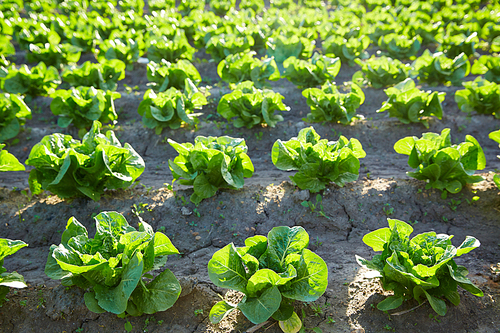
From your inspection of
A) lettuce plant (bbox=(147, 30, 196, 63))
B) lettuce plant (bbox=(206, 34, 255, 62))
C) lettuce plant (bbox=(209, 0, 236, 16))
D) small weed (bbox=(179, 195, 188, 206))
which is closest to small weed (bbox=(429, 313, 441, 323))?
small weed (bbox=(179, 195, 188, 206))

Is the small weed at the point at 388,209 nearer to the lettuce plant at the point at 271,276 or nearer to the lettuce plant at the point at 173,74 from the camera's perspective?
the lettuce plant at the point at 271,276

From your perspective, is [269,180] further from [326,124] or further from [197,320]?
[197,320]

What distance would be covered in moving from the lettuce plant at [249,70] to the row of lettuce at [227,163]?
2951 millimetres

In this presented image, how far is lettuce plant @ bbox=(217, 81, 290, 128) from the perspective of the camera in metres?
6.15

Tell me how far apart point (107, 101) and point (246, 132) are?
2559mm

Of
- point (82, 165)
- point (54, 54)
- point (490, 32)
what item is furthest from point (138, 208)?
point (490, 32)

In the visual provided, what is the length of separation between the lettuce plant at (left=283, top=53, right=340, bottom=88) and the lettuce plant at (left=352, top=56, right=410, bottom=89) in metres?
0.56

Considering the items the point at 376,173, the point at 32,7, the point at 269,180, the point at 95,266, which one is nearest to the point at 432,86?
the point at 376,173

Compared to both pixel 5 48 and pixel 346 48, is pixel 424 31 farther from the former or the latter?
pixel 5 48

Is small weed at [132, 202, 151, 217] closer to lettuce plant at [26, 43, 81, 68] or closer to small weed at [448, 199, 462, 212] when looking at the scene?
small weed at [448, 199, 462, 212]

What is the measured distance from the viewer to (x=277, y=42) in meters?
9.30

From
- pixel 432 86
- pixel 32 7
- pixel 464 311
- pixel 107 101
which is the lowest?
pixel 464 311

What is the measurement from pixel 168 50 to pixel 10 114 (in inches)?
153

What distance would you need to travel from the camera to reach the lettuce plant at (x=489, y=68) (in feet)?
25.9
